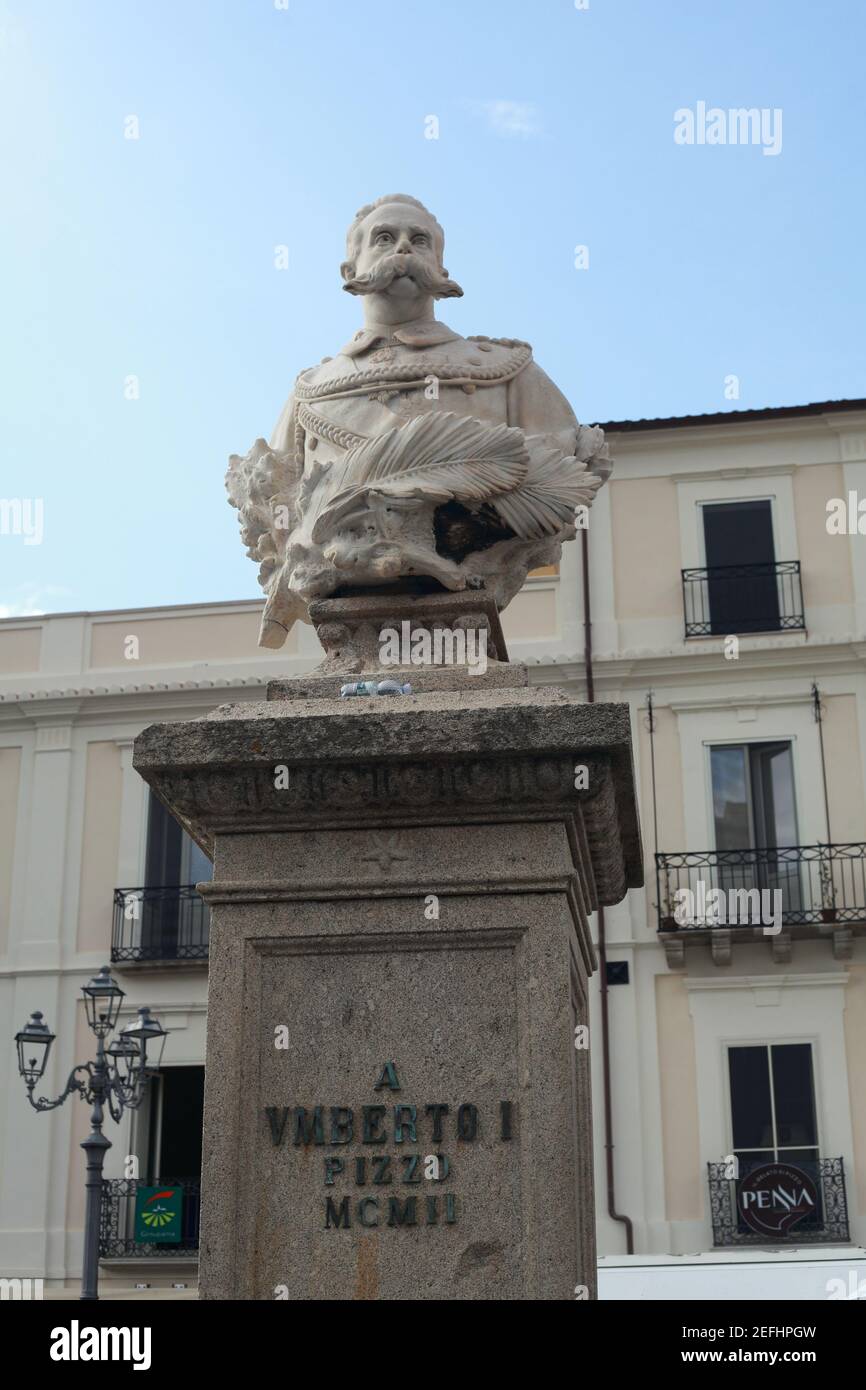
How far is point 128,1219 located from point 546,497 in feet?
65.6

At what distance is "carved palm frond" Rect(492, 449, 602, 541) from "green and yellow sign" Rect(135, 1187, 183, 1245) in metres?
19.4

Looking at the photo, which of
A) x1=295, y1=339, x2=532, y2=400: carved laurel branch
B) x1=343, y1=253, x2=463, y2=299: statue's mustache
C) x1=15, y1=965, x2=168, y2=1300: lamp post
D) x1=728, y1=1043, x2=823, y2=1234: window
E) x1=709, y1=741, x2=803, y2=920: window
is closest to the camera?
x1=295, y1=339, x2=532, y2=400: carved laurel branch

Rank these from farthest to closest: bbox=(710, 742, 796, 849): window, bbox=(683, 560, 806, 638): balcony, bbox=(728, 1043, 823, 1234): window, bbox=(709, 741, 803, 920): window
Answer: bbox=(683, 560, 806, 638): balcony, bbox=(710, 742, 796, 849): window, bbox=(709, 741, 803, 920): window, bbox=(728, 1043, 823, 1234): window

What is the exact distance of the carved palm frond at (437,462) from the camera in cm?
526

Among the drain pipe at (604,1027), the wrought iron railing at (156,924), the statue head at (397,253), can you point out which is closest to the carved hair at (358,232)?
the statue head at (397,253)

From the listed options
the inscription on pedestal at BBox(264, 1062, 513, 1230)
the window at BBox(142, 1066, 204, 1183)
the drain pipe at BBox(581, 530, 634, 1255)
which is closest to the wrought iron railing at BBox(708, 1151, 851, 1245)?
the drain pipe at BBox(581, 530, 634, 1255)

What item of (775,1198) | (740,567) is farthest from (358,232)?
(740,567)

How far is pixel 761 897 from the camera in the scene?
910 inches

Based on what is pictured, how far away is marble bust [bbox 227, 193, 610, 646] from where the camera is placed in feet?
17.4

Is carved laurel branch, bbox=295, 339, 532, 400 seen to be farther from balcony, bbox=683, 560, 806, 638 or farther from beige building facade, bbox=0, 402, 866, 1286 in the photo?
balcony, bbox=683, 560, 806, 638

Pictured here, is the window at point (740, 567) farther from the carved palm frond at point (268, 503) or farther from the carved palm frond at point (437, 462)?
the carved palm frond at point (437, 462)

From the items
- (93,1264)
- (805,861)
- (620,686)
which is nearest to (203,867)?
(620,686)

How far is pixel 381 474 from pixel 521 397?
0.68 meters

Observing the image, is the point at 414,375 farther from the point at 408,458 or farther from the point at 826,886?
the point at 826,886
